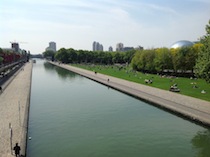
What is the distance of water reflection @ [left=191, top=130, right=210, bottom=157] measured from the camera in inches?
764

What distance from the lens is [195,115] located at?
25.8 metres

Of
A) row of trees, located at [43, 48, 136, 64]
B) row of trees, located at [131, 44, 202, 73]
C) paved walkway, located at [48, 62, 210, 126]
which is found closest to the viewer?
paved walkway, located at [48, 62, 210, 126]

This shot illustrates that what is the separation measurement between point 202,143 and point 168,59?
51669 mm

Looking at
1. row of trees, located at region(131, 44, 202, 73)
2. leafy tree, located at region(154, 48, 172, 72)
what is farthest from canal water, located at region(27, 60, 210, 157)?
leafy tree, located at region(154, 48, 172, 72)

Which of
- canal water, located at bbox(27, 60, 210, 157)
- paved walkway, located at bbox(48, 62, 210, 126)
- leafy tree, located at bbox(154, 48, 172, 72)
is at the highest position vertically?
leafy tree, located at bbox(154, 48, 172, 72)

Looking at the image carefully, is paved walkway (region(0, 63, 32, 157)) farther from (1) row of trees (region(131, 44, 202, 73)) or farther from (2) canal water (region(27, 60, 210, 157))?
(1) row of trees (region(131, 44, 202, 73))

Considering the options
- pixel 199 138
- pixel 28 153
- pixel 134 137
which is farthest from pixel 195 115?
pixel 28 153

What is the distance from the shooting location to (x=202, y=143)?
69.8 feet

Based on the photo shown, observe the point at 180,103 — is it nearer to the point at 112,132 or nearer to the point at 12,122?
the point at 112,132

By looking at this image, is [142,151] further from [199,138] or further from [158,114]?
[158,114]

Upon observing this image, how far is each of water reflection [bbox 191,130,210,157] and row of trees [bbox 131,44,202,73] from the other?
41926 mm

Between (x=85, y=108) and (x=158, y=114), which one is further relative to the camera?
(x=85, y=108)

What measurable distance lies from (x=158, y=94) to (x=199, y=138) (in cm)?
1618

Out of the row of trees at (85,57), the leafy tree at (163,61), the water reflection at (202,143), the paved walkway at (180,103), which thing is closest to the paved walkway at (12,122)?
the water reflection at (202,143)
